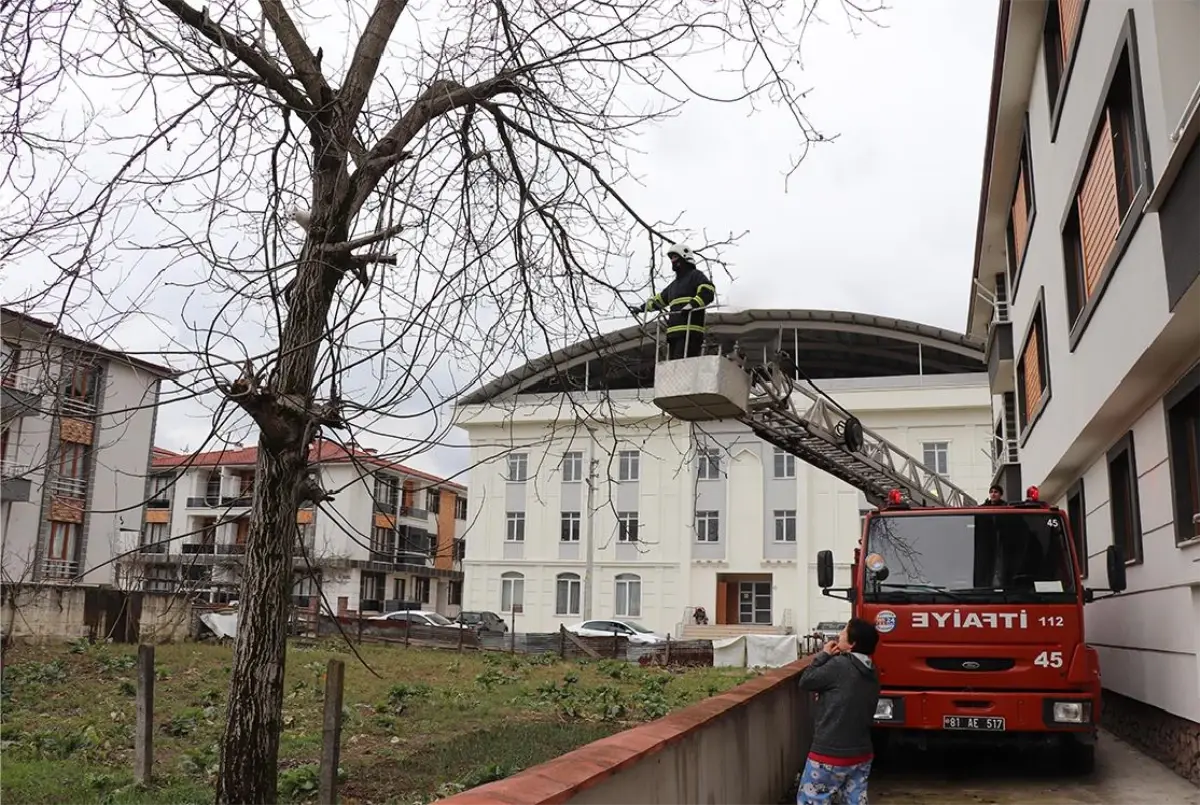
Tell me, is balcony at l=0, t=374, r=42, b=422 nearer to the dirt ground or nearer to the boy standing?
the boy standing

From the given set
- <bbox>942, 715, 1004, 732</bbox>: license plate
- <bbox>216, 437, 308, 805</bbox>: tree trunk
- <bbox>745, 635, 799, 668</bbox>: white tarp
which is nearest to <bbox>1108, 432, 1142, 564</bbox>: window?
<bbox>942, 715, 1004, 732</bbox>: license plate

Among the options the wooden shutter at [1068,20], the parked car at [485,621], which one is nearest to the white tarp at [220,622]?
the parked car at [485,621]

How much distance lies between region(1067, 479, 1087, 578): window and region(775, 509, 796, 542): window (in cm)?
3037

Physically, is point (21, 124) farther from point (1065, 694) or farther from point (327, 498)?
A: point (1065, 694)

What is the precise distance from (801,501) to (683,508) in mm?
5416

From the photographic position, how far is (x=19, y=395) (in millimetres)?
6469

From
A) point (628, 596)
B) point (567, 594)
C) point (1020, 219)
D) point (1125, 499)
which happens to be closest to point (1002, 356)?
point (1020, 219)

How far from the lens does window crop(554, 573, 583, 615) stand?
49.2m

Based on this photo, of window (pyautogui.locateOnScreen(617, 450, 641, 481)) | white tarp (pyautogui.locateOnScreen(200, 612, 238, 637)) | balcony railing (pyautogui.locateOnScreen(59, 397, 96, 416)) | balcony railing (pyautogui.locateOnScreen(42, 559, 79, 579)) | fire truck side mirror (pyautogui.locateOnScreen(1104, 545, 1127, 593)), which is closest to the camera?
balcony railing (pyautogui.locateOnScreen(59, 397, 96, 416))

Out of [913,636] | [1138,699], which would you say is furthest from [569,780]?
[1138,699]

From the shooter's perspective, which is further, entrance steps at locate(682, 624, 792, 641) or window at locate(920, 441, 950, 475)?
window at locate(920, 441, 950, 475)

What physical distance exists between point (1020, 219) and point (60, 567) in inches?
1427

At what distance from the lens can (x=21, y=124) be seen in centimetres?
603

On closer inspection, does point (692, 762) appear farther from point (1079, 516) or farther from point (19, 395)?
point (1079, 516)
